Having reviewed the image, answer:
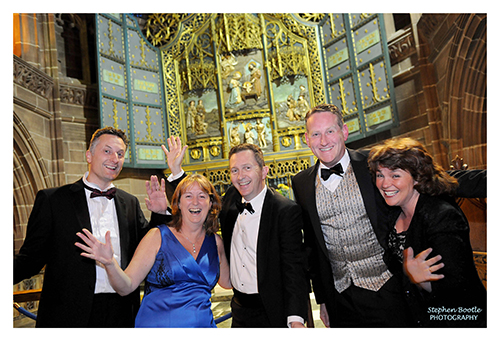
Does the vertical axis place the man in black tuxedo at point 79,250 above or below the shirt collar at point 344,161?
below

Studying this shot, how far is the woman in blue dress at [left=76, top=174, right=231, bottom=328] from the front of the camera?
7.29 ft

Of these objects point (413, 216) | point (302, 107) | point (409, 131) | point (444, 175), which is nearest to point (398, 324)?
point (413, 216)

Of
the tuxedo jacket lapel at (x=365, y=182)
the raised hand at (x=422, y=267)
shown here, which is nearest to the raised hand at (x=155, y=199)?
the tuxedo jacket lapel at (x=365, y=182)

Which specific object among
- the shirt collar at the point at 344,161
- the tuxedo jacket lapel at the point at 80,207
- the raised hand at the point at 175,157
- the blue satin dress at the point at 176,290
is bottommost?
the blue satin dress at the point at 176,290

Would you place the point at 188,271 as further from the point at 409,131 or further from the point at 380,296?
the point at 409,131

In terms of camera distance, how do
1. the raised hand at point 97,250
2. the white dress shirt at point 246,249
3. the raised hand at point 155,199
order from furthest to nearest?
the raised hand at point 155,199 < the white dress shirt at point 246,249 < the raised hand at point 97,250

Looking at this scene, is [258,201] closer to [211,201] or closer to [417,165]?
[211,201]

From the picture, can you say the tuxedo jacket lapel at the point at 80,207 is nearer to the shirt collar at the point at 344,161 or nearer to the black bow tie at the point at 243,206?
the black bow tie at the point at 243,206

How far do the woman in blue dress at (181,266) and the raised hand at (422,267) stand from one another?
1212 millimetres

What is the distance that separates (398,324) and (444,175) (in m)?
0.96

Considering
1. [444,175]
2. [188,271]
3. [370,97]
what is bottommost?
[188,271]

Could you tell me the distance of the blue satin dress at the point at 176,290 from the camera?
2229 mm

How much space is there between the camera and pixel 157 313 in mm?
2238

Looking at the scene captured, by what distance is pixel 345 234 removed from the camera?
232 cm
